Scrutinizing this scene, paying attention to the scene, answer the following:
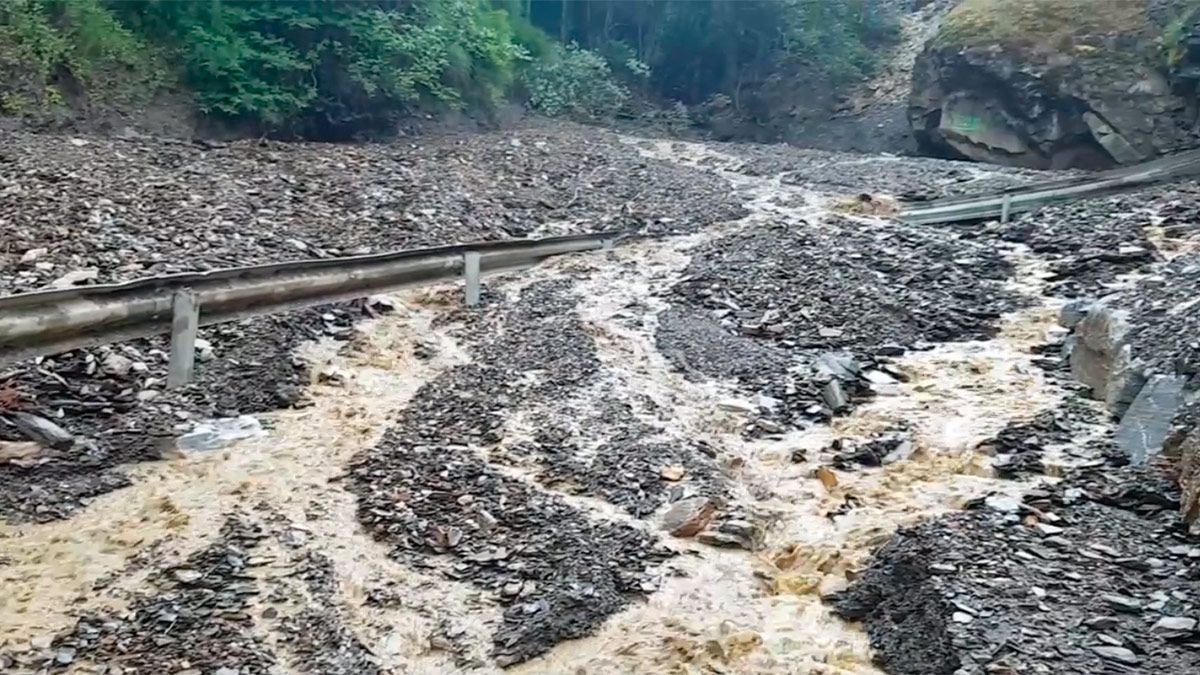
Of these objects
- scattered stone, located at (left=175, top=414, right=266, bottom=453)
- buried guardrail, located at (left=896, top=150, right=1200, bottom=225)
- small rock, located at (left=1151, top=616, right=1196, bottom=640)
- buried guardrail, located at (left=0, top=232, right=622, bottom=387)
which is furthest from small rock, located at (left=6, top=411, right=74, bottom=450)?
buried guardrail, located at (left=896, top=150, right=1200, bottom=225)

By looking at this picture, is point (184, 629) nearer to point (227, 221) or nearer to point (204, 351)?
point (204, 351)

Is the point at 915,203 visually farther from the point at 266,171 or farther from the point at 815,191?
the point at 266,171

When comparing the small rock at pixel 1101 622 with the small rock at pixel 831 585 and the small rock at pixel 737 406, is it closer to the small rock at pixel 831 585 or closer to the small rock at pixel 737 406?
the small rock at pixel 831 585

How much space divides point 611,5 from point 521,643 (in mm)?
19985

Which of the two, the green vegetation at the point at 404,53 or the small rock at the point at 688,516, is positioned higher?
the green vegetation at the point at 404,53

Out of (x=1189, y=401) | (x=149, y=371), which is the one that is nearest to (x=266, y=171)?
(x=149, y=371)

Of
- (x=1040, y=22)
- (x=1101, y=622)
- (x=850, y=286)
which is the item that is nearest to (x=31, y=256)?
(x=850, y=286)

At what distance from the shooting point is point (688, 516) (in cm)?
421

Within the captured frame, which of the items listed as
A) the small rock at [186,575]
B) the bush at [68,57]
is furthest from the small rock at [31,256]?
the small rock at [186,575]

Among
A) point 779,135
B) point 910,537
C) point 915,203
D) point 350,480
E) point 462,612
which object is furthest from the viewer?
point 779,135

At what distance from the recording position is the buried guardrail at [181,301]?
2984 mm

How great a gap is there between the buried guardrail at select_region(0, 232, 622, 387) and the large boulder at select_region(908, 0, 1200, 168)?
12.6m

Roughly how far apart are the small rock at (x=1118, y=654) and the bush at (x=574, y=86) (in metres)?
15.7

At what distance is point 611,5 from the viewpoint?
21078mm
